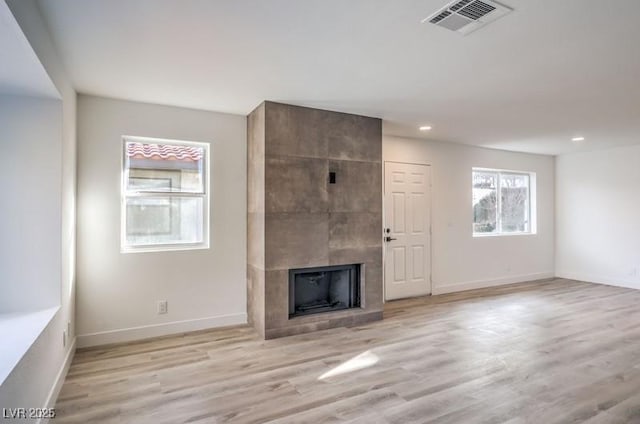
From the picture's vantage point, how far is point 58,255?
2.54 metres

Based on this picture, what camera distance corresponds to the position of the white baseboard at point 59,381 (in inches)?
90.2

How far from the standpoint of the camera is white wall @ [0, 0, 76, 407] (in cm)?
176

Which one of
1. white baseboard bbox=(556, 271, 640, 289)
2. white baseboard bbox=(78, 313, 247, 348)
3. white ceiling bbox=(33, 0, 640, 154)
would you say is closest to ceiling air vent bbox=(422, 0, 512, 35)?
white ceiling bbox=(33, 0, 640, 154)

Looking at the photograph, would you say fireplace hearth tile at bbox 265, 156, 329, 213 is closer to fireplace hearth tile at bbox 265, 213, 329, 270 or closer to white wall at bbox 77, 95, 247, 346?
fireplace hearth tile at bbox 265, 213, 329, 270

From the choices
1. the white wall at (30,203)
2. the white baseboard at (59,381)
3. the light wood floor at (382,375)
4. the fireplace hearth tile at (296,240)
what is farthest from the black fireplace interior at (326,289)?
the white wall at (30,203)

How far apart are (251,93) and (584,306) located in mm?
5090

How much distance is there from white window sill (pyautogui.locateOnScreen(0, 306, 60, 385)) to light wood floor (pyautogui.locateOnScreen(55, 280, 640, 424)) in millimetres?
616

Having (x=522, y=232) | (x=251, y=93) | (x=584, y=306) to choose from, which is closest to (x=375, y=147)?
(x=251, y=93)

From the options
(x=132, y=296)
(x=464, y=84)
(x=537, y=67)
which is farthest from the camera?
(x=132, y=296)

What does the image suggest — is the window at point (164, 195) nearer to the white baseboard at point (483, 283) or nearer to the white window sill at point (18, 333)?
the white window sill at point (18, 333)

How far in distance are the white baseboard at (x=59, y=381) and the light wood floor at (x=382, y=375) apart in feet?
0.18

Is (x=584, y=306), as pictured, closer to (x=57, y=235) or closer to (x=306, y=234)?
(x=306, y=234)

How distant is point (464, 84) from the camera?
3123mm

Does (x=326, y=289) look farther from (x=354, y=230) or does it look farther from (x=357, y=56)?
(x=357, y=56)
